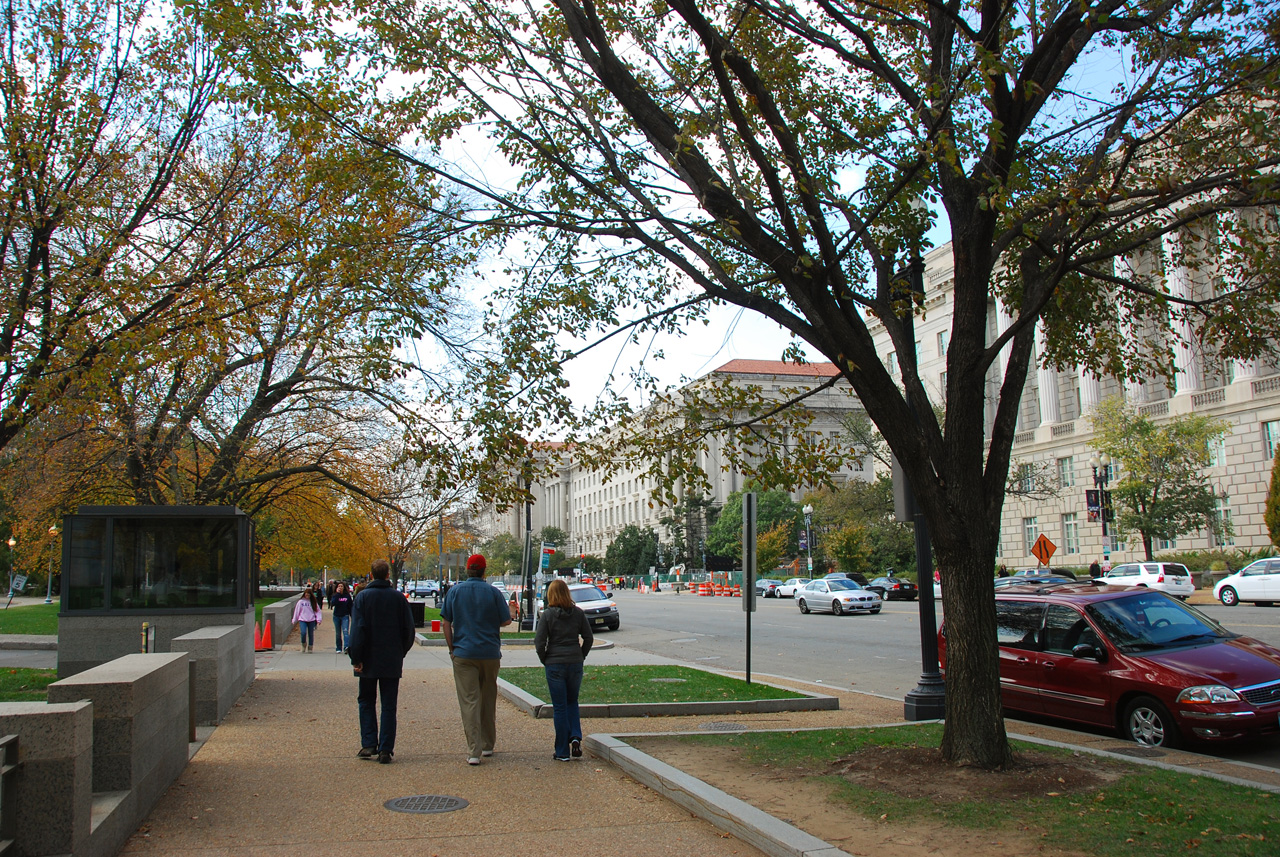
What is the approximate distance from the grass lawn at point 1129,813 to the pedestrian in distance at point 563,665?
7.27 feet

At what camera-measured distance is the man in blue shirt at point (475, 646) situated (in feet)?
27.3

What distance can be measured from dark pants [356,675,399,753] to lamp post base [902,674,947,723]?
18.4 ft

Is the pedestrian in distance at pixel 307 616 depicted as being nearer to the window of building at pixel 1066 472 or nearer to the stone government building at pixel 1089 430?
the stone government building at pixel 1089 430

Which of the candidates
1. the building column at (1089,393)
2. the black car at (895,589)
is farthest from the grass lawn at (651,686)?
the building column at (1089,393)

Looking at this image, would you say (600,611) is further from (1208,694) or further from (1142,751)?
(1142,751)

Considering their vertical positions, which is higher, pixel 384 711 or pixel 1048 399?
pixel 1048 399

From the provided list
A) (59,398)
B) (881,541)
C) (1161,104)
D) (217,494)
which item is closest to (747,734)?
(1161,104)

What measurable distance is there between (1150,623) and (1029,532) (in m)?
52.7

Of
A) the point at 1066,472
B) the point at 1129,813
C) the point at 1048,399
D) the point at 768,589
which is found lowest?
→ the point at 768,589

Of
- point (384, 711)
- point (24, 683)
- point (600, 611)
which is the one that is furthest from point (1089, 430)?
point (384, 711)

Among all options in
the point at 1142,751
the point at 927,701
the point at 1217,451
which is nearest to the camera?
the point at 1142,751

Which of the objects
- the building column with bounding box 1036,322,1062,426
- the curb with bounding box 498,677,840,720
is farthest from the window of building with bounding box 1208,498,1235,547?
the curb with bounding box 498,677,840,720

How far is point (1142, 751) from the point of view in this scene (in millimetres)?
8609

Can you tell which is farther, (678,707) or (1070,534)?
(1070,534)
